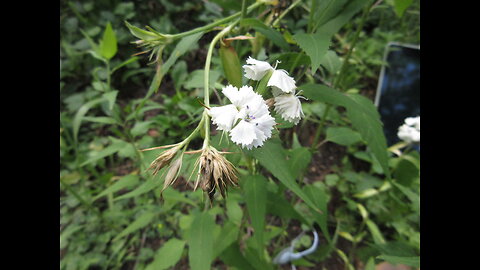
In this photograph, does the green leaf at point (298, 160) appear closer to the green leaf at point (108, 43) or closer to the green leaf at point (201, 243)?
the green leaf at point (201, 243)

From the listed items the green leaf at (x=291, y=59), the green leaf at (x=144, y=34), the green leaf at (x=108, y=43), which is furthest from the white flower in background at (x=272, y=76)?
the green leaf at (x=108, y=43)

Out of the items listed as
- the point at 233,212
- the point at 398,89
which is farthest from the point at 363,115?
the point at 398,89

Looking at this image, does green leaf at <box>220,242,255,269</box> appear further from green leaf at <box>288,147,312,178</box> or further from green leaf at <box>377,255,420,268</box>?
green leaf at <box>377,255,420,268</box>

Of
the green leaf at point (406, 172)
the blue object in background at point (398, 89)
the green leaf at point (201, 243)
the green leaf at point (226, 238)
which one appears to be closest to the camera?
the green leaf at point (201, 243)

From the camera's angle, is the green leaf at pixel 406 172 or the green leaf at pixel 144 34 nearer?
the green leaf at pixel 144 34

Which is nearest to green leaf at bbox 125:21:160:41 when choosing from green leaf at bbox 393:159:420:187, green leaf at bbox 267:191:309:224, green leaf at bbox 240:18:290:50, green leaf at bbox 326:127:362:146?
green leaf at bbox 240:18:290:50

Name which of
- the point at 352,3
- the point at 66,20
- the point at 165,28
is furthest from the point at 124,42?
the point at 352,3
